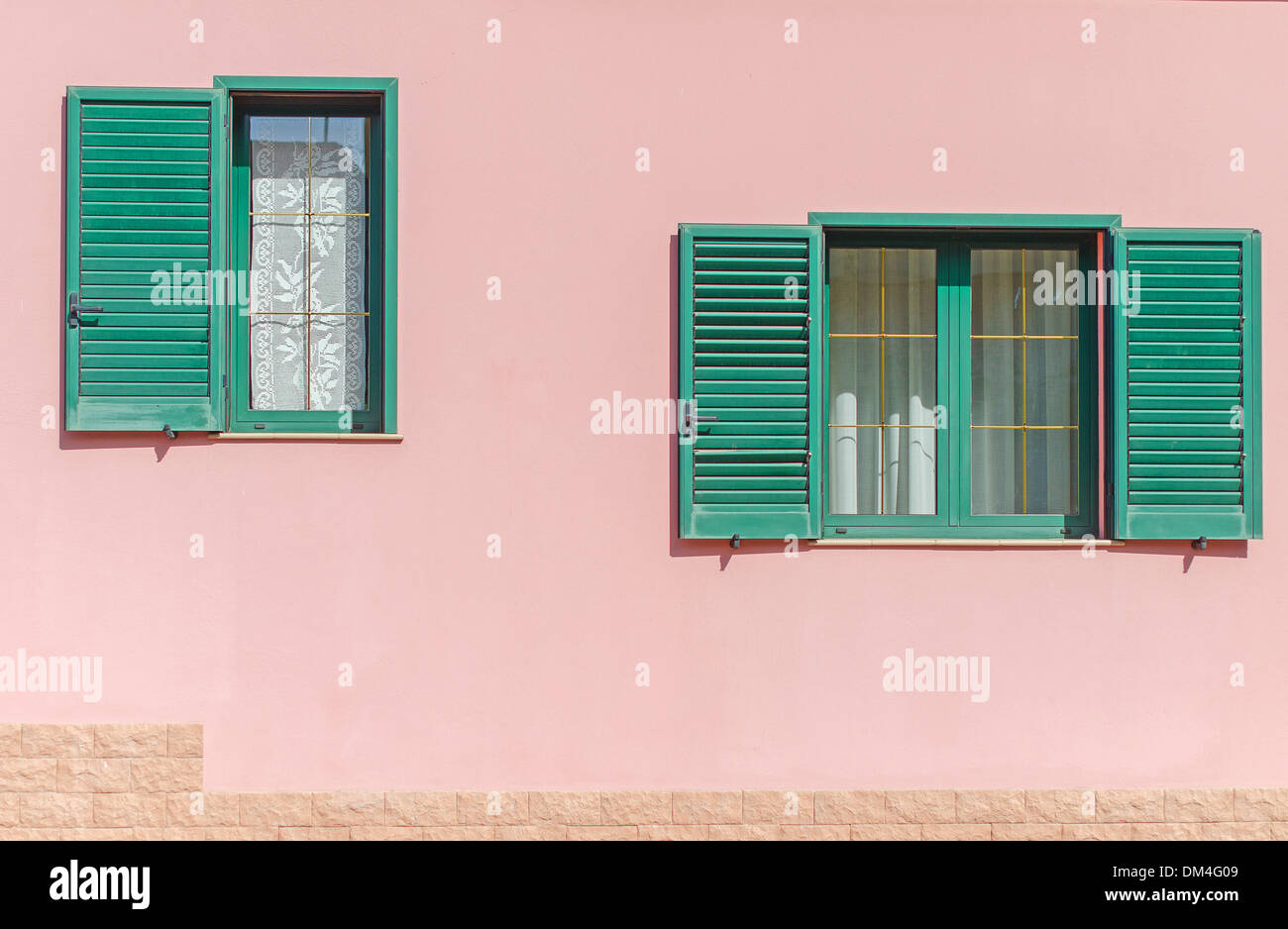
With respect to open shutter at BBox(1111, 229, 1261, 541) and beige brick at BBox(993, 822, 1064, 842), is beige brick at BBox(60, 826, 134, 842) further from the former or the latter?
open shutter at BBox(1111, 229, 1261, 541)

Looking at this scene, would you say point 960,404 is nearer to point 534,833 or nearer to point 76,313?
point 534,833

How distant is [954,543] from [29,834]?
414 cm

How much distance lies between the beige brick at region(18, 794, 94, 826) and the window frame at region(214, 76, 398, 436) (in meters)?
1.68

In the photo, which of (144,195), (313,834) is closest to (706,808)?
(313,834)

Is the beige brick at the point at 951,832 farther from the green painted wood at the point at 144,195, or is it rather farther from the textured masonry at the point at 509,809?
the green painted wood at the point at 144,195

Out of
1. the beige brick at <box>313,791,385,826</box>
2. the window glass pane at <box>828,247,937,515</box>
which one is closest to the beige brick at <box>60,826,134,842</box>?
the beige brick at <box>313,791,385,826</box>

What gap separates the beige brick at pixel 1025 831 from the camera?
200 inches

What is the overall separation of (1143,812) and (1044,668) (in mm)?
741

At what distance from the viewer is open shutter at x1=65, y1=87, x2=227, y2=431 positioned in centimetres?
498

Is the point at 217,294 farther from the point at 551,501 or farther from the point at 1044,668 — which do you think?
the point at 1044,668

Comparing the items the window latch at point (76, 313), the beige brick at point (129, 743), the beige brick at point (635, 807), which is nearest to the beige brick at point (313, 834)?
the beige brick at point (129, 743)

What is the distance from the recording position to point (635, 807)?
5.05m

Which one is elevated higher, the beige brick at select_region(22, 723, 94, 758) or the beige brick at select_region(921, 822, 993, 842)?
the beige brick at select_region(22, 723, 94, 758)
